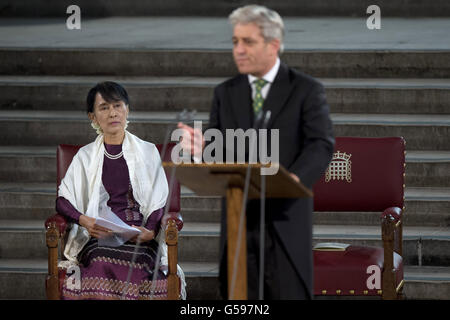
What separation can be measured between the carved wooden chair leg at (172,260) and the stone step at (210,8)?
521 centimetres

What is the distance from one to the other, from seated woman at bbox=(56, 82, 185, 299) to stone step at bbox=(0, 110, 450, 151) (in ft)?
4.43

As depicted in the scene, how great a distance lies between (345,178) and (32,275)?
177cm

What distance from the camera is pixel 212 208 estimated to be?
616 cm

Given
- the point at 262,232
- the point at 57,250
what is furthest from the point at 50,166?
the point at 262,232

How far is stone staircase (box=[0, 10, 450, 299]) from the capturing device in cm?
583

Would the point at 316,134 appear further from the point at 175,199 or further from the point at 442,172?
the point at 442,172

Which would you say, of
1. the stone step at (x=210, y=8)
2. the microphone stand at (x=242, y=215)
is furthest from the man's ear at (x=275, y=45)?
the stone step at (x=210, y=8)

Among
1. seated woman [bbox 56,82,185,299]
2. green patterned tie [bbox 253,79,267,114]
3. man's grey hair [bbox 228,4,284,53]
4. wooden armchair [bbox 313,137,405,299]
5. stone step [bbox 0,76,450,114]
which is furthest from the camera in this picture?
stone step [bbox 0,76,450,114]

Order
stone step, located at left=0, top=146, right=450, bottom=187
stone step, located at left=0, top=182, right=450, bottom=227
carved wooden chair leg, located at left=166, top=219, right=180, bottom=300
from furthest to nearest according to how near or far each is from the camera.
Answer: stone step, located at left=0, top=146, right=450, bottom=187 → stone step, located at left=0, top=182, right=450, bottom=227 → carved wooden chair leg, located at left=166, top=219, right=180, bottom=300

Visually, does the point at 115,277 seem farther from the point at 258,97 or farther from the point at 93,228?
the point at 258,97

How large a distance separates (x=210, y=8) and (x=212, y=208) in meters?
3.98

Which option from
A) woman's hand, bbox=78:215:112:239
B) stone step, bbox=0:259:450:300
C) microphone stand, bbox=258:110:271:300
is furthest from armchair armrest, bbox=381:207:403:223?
microphone stand, bbox=258:110:271:300

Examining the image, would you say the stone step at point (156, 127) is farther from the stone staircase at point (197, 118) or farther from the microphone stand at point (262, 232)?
the microphone stand at point (262, 232)

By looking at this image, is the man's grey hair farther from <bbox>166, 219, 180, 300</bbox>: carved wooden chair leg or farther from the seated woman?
the seated woman
